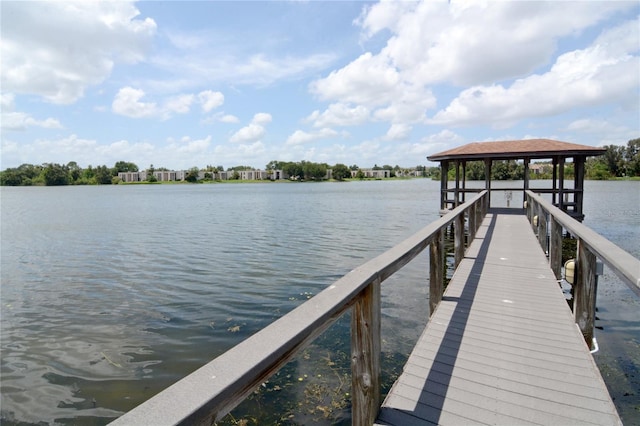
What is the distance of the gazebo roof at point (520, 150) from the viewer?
625 inches

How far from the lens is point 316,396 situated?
496 centimetres

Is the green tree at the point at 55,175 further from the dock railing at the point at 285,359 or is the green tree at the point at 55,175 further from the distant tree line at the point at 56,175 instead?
the dock railing at the point at 285,359

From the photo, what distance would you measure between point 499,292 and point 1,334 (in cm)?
885

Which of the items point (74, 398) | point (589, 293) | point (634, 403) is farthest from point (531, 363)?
point (74, 398)

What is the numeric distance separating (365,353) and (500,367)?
1520 millimetres

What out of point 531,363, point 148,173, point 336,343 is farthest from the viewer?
point 148,173

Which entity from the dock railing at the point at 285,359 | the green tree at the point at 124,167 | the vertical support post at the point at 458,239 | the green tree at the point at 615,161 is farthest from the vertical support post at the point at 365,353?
the green tree at the point at 124,167

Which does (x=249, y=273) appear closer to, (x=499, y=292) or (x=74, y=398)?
(x=74, y=398)

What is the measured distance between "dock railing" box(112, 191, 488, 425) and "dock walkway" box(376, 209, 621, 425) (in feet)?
1.40

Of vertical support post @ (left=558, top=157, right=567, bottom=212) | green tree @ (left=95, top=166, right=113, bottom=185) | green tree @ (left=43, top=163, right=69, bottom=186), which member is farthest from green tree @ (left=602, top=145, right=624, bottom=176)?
green tree @ (left=43, top=163, right=69, bottom=186)

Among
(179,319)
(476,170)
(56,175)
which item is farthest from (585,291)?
(56,175)

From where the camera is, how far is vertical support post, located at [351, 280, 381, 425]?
241cm

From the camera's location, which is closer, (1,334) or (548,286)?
(548,286)

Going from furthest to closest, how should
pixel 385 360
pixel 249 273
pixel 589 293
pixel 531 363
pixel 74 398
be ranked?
pixel 249 273, pixel 385 360, pixel 74 398, pixel 589 293, pixel 531 363
